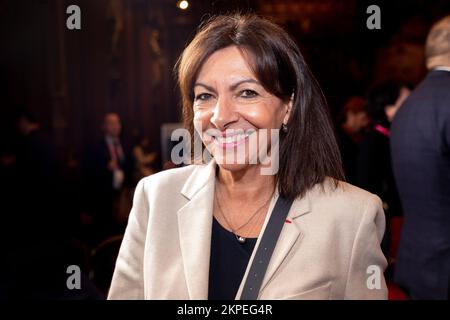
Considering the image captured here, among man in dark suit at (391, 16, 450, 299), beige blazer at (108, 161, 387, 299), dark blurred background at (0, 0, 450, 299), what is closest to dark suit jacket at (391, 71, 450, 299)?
man in dark suit at (391, 16, 450, 299)

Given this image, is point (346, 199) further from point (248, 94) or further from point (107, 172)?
point (107, 172)

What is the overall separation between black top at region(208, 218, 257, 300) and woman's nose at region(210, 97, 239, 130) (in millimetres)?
303

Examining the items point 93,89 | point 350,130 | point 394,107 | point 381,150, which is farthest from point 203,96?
point 93,89

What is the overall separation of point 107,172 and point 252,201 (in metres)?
3.35

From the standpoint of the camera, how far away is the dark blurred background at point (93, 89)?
7.05 ft

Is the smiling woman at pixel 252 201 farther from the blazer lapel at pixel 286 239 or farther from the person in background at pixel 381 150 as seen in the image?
the person in background at pixel 381 150

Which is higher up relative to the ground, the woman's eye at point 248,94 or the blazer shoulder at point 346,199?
the woman's eye at point 248,94

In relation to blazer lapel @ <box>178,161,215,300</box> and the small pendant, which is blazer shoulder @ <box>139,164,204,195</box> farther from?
the small pendant

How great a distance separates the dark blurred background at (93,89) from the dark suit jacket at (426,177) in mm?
291

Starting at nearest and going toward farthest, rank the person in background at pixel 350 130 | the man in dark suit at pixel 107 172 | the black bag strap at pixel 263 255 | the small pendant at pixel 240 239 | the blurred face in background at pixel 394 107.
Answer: the black bag strap at pixel 263 255 < the small pendant at pixel 240 239 < the person in background at pixel 350 130 < the blurred face in background at pixel 394 107 < the man in dark suit at pixel 107 172

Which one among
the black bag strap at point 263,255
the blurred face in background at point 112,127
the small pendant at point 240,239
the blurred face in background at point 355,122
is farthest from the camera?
the blurred face in background at point 112,127

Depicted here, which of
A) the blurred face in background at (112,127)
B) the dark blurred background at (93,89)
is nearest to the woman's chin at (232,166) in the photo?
the dark blurred background at (93,89)

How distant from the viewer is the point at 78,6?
160 cm

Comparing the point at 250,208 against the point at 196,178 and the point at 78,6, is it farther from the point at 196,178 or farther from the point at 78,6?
the point at 78,6
